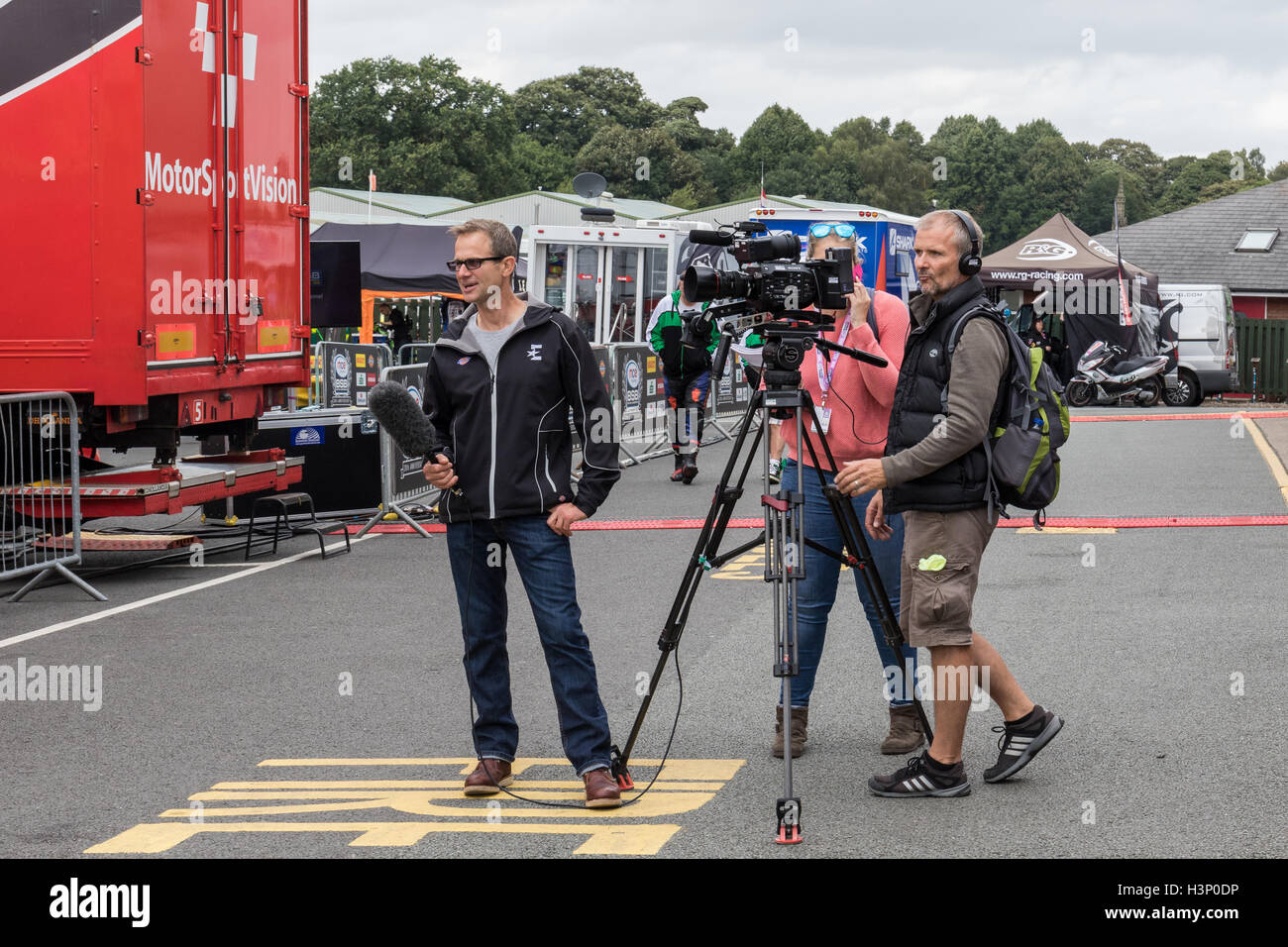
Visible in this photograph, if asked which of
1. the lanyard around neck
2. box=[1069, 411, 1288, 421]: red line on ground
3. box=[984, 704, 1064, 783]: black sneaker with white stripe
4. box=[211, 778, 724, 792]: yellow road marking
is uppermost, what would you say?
the lanyard around neck

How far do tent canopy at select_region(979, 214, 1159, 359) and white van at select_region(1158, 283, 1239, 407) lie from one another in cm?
76

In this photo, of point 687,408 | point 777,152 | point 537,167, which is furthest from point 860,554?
point 777,152

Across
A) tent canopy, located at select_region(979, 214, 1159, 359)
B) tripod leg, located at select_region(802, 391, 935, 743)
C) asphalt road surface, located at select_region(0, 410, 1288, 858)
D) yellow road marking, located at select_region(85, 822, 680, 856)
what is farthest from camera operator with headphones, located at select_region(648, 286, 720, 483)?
tent canopy, located at select_region(979, 214, 1159, 359)

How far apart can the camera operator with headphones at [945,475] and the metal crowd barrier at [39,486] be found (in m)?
6.19

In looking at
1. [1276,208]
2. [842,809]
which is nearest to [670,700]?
[842,809]

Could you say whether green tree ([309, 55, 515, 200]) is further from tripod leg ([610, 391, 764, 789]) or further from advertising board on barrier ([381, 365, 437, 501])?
tripod leg ([610, 391, 764, 789])

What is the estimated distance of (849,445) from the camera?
6074 mm

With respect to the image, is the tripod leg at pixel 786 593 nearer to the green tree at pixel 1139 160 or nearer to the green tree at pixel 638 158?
the green tree at pixel 638 158

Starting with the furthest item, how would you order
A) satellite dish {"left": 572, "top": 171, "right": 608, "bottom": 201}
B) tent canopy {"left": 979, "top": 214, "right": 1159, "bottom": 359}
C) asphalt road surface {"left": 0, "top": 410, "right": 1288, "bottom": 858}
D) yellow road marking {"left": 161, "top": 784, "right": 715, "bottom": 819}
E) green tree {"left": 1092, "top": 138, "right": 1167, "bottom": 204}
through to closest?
green tree {"left": 1092, "top": 138, "right": 1167, "bottom": 204}, tent canopy {"left": 979, "top": 214, "right": 1159, "bottom": 359}, satellite dish {"left": 572, "top": 171, "right": 608, "bottom": 201}, yellow road marking {"left": 161, "top": 784, "right": 715, "bottom": 819}, asphalt road surface {"left": 0, "top": 410, "right": 1288, "bottom": 858}

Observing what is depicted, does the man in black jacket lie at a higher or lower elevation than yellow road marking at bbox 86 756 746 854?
higher

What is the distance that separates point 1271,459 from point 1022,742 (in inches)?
546

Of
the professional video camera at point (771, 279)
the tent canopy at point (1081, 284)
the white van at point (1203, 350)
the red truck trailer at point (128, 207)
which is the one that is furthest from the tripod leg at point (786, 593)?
the tent canopy at point (1081, 284)

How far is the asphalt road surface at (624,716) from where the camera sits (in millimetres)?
5090

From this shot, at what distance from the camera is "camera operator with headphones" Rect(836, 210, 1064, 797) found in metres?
5.16
